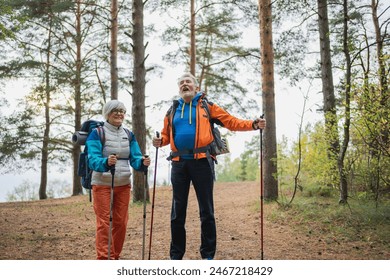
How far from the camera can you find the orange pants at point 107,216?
3.28 meters

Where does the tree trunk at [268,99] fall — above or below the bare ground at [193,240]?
above

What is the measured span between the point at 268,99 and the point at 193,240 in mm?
3727

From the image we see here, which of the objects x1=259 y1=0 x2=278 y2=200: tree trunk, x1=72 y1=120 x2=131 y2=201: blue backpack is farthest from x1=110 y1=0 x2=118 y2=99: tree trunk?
x1=72 y1=120 x2=131 y2=201: blue backpack

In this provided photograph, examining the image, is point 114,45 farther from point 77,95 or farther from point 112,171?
point 112,171

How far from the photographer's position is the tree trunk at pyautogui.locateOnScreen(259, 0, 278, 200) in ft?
24.3

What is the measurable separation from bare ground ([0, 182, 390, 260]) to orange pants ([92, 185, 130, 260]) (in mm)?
859

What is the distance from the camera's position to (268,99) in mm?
7492

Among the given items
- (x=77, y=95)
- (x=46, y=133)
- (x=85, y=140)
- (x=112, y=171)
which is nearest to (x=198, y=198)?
(x=112, y=171)

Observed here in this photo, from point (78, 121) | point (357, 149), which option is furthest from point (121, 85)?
point (357, 149)

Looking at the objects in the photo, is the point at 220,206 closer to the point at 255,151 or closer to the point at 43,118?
the point at 43,118

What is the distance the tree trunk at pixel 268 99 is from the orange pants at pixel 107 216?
177 inches

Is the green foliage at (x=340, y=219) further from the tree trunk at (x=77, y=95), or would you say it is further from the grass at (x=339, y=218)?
the tree trunk at (x=77, y=95)

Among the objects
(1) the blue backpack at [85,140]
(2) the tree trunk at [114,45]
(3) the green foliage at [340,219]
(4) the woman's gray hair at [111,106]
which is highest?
(2) the tree trunk at [114,45]

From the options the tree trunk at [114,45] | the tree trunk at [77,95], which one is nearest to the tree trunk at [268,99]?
the tree trunk at [114,45]
